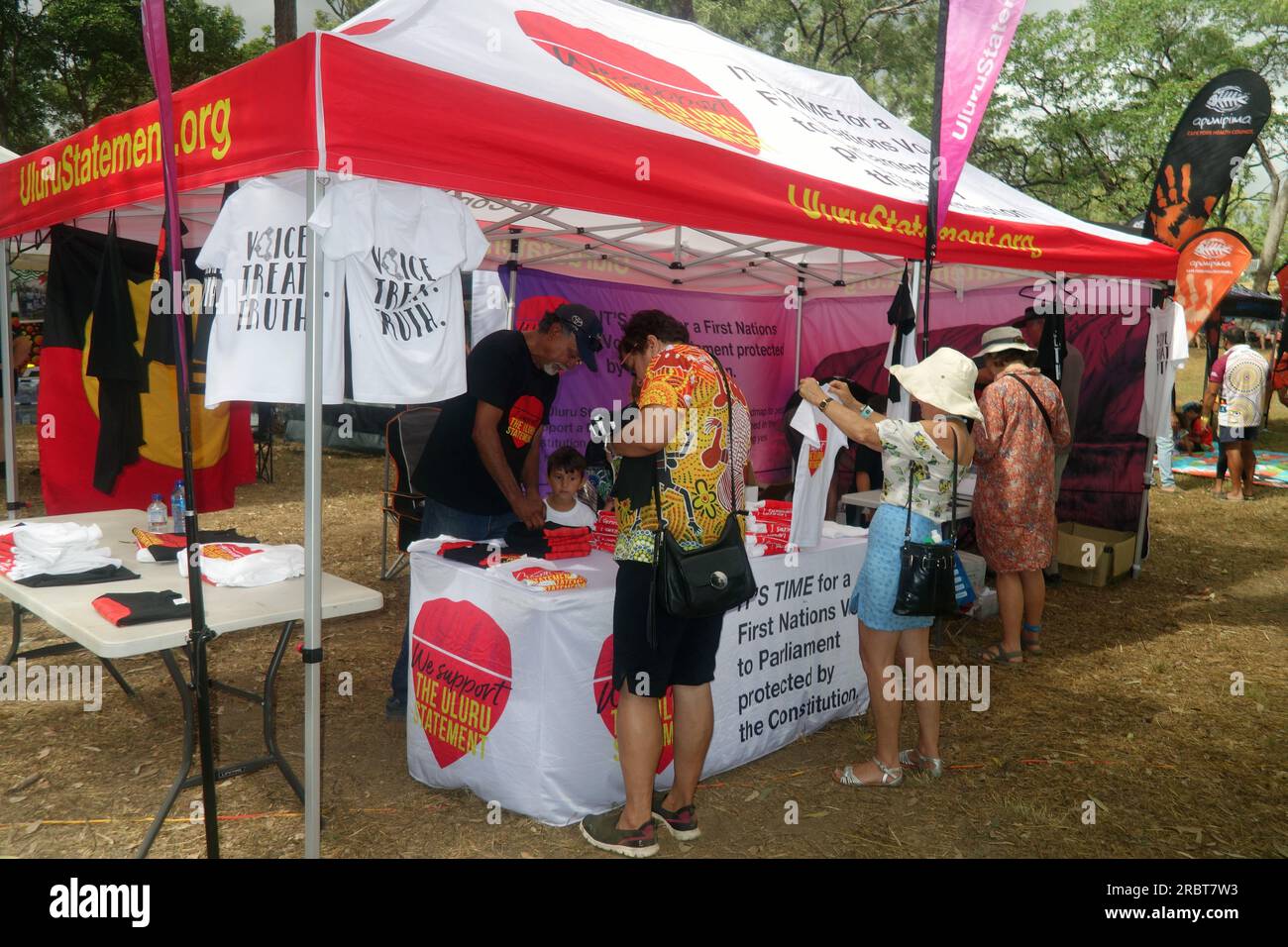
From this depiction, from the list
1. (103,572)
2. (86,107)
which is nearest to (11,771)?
(103,572)

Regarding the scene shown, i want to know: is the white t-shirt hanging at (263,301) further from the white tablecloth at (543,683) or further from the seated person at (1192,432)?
the seated person at (1192,432)

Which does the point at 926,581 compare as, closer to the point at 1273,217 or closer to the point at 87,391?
the point at 87,391

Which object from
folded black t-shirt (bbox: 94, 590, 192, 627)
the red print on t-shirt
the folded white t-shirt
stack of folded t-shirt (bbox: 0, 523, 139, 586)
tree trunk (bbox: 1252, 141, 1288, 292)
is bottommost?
folded black t-shirt (bbox: 94, 590, 192, 627)

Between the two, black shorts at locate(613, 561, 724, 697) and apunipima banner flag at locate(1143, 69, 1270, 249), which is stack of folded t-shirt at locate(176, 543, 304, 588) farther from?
apunipima banner flag at locate(1143, 69, 1270, 249)

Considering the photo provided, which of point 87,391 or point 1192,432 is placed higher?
point 87,391

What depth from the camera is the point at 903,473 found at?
11.2 ft

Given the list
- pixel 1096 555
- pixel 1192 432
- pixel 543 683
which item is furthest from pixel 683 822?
pixel 1192 432

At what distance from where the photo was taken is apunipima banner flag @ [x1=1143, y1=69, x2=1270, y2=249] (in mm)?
7742

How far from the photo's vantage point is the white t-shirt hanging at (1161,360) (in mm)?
6535

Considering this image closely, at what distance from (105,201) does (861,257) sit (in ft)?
16.8

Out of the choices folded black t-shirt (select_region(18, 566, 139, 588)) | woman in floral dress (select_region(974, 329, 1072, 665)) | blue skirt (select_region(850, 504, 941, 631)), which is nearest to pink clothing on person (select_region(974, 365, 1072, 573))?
woman in floral dress (select_region(974, 329, 1072, 665))

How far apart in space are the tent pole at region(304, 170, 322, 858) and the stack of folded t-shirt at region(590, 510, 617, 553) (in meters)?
1.27

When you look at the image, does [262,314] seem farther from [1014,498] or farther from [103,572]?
[1014,498]

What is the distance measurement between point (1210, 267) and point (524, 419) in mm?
8140
